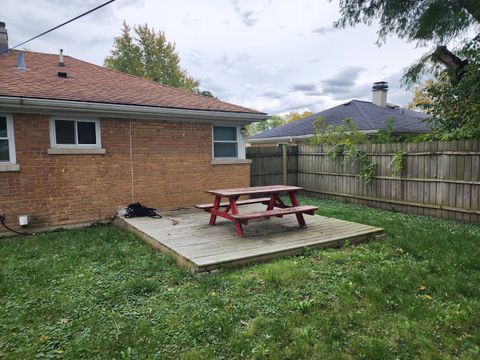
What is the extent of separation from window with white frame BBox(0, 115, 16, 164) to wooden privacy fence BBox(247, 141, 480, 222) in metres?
6.90

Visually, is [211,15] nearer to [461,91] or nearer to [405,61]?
[405,61]

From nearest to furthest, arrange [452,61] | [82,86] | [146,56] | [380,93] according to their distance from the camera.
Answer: [82,86] → [452,61] → [380,93] → [146,56]

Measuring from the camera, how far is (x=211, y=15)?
35.7ft

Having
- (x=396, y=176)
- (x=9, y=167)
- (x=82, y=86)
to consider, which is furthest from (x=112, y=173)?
(x=396, y=176)

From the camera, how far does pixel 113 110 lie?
712cm

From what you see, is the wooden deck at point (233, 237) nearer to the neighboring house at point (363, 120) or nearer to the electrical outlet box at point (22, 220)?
the electrical outlet box at point (22, 220)

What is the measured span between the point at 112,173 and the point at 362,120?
1215 cm

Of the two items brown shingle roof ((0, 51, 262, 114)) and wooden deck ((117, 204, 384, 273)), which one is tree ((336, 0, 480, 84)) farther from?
wooden deck ((117, 204, 384, 273))

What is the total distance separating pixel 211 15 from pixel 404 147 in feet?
24.9

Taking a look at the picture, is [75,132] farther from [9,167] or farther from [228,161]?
[228,161]

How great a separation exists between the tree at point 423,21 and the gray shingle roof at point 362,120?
202 inches

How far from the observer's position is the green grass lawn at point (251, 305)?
2680mm

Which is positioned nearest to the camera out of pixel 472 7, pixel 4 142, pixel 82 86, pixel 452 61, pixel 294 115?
pixel 4 142

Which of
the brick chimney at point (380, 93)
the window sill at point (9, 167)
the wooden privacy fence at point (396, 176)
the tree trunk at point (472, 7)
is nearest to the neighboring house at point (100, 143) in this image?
the window sill at point (9, 167)
